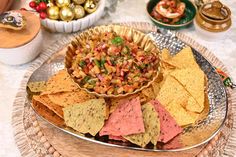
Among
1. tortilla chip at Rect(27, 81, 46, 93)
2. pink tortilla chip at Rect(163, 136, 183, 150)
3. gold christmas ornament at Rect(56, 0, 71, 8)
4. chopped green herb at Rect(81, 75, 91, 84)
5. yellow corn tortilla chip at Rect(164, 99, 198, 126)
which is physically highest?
gold christmas ornament at Rect(56, 0, 71, 8)

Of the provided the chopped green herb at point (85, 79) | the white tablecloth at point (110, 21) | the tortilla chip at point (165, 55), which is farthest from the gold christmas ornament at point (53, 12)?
the tortilla chip at point (165, 55)

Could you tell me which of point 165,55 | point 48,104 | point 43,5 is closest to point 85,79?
point 48,104

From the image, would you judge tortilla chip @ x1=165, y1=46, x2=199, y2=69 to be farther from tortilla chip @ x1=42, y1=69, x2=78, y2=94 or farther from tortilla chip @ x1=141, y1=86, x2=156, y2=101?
tortilla chip @ x1=42, y1=69, x2=78, y2=94

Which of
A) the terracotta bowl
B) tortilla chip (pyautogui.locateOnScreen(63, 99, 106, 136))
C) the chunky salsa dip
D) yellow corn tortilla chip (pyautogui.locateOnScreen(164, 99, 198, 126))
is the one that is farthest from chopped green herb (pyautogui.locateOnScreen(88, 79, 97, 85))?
the terracotta bowl

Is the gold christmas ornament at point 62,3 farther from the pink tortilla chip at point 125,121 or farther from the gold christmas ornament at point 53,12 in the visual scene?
the pink tortilla chip at point 125,121

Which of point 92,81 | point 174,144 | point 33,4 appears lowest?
point 174,144

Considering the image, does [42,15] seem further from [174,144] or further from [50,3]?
[174,144]
